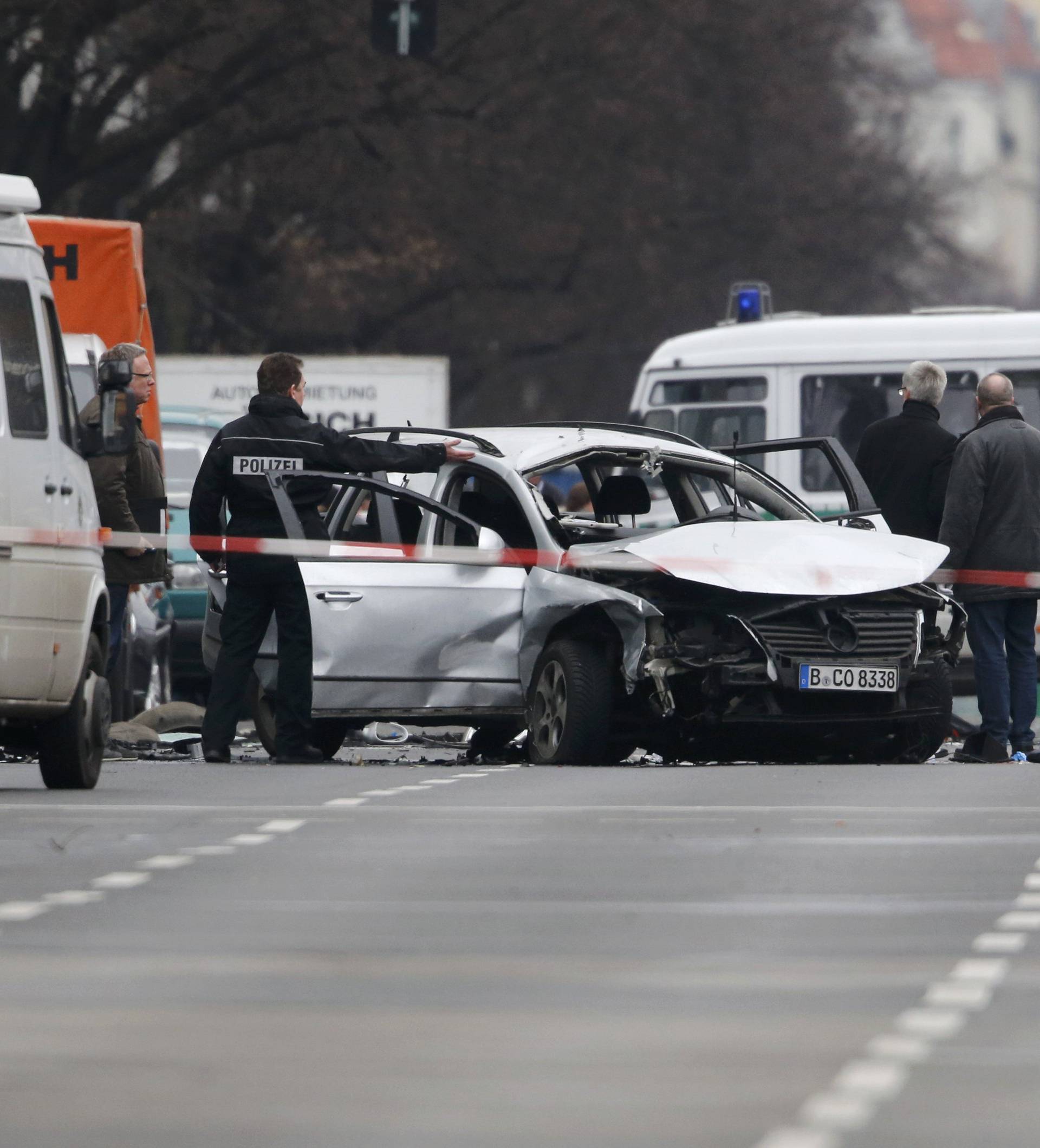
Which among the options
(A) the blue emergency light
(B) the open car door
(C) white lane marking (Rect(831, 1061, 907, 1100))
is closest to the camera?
(C) white lane marking (Rect(831, 1061, 907, 1100))

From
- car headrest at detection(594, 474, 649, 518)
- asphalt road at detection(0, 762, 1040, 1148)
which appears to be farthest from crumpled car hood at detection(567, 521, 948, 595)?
asphalt road at detection(0, 762, 1040, 1148)

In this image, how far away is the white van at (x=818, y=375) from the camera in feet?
71.0

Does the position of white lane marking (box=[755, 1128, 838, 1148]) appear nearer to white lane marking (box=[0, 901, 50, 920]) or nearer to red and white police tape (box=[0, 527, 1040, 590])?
white lane marking (box=[0, 901, 50, 920])

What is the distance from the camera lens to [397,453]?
1354 centimetres

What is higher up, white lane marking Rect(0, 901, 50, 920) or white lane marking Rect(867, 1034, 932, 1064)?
white lane marking Rect(867, 1034, 932, 1064)

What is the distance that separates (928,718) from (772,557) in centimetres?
116

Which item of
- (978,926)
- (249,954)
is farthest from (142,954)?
(978,926)

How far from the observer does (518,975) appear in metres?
6.52

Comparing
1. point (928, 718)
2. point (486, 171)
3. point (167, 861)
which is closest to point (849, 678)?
point (928, 718)

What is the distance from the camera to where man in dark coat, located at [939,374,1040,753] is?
1456 cm

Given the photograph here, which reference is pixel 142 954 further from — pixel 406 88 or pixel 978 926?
pixel 406 88

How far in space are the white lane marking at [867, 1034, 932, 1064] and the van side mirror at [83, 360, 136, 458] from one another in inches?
242

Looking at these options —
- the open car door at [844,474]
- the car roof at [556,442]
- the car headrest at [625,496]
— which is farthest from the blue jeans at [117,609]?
the open car door at [844,474]

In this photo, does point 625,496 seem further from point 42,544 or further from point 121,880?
point 121,880
